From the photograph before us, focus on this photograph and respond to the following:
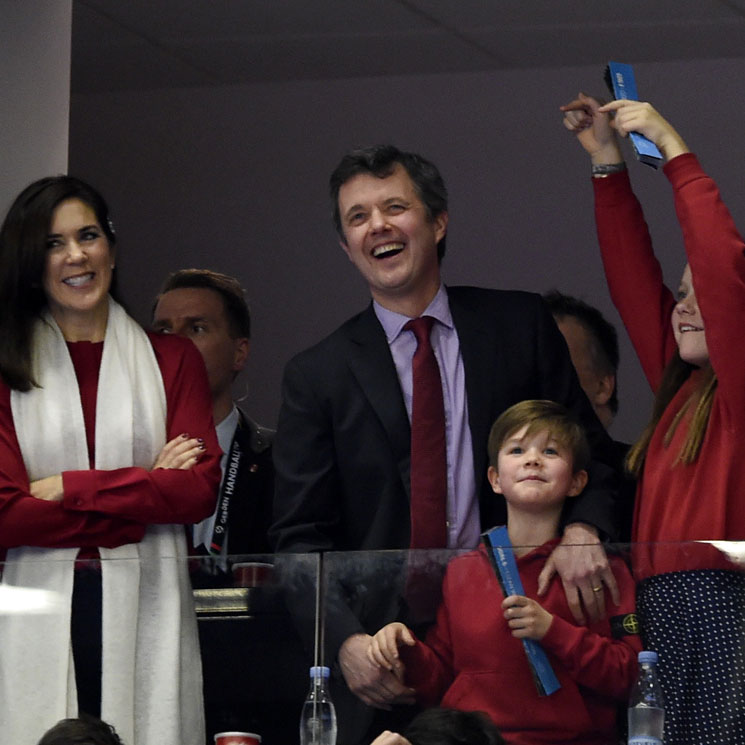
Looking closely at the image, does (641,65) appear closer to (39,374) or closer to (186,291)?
(186,291)

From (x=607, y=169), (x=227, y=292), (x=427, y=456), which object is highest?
(x=607, y=169)

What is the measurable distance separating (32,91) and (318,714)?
8.32ft

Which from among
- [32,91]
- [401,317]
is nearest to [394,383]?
[401,317]

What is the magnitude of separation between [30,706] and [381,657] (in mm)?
707

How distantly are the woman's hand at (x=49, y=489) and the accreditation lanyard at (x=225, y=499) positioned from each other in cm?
81

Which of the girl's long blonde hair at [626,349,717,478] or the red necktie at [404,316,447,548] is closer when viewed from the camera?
the girl's long blonde hair at [626,349,717,478]

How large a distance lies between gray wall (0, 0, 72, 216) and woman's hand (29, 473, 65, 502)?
1.53 metres

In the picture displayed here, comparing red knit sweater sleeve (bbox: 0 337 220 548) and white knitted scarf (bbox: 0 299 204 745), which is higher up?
red knit sweater sleeve (bbox: 0 337 220 548)

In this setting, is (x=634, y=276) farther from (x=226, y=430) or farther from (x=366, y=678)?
(x=226, y=430)

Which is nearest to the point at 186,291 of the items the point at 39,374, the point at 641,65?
the point at 39,374

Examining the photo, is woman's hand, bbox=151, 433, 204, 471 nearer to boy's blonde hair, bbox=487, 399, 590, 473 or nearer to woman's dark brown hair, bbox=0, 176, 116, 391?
woman's dark brown hair, bbox=0, 176, 116, 391

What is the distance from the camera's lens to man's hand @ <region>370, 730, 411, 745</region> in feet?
11.4

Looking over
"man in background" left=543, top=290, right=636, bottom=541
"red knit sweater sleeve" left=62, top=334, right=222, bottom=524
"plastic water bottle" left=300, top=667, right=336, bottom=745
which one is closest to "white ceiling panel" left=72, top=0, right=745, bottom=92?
"man in background" left=543, top=290, right=636, bottom=541

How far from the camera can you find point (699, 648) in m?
3.46
